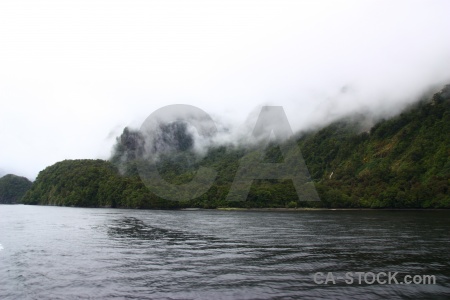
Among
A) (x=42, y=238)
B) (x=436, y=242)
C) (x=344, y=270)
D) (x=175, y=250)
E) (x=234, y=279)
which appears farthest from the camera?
(x=42, y=238)

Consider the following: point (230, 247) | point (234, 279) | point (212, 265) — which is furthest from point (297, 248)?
point (234, 279)

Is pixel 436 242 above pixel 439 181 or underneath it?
underneath

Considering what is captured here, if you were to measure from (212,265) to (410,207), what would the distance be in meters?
197

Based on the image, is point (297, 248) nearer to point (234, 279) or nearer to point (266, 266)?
Answer: point (266, 266)

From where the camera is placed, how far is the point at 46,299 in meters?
24.6
